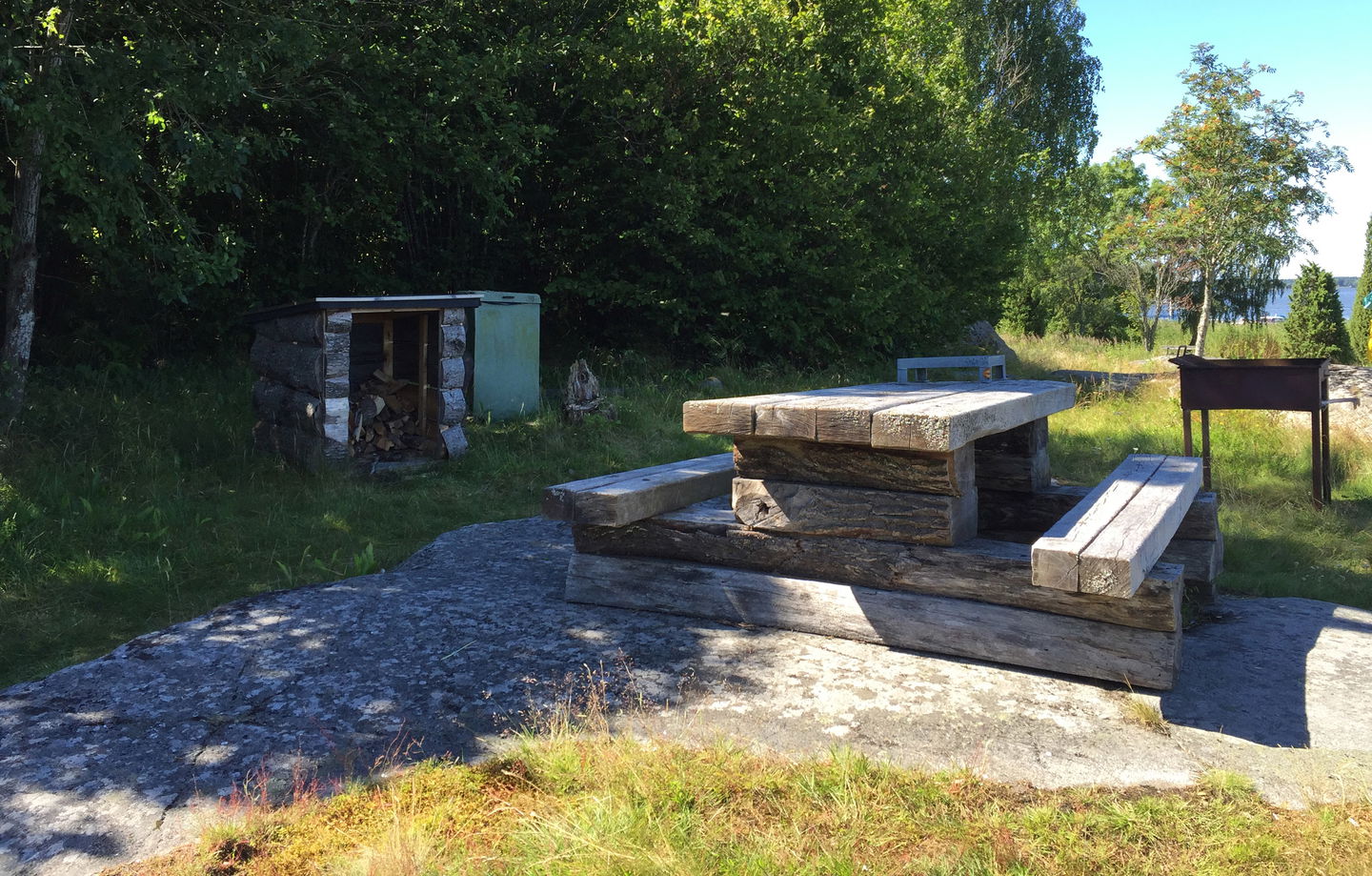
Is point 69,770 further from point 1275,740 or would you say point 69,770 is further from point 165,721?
point 1275,740

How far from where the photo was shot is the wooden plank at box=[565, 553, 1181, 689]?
12.3ft

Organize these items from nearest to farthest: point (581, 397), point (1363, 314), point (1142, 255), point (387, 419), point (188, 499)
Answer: point (188, 499) < point (387, 419) < point (581, 397) < point (1363, 314) < point (1142, 255)

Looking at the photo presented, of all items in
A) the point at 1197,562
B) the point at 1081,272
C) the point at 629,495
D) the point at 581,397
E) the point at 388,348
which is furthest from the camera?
the point at 1081,272

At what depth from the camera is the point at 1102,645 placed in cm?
377

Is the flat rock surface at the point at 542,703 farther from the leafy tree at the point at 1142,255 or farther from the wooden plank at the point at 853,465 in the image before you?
→ the leafy tree at the point at 1142,255

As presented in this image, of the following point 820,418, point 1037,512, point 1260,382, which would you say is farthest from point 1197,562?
point 1260,382

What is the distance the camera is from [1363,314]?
2303 cm

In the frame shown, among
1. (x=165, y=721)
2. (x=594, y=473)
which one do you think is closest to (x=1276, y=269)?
(x=594, y=473)

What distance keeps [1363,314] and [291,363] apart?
24.3m

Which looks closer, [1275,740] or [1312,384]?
[1275,740]

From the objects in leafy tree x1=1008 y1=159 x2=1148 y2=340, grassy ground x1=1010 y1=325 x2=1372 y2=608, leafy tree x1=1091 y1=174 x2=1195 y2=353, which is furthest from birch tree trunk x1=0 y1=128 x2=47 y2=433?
leafy tree x1=1008 y1=159 x2=1148 y2=340

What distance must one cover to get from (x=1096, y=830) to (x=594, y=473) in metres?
5.73

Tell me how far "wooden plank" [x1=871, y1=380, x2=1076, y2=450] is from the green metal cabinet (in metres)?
6.17

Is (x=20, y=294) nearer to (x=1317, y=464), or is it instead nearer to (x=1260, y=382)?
(x=1260, y=382)
